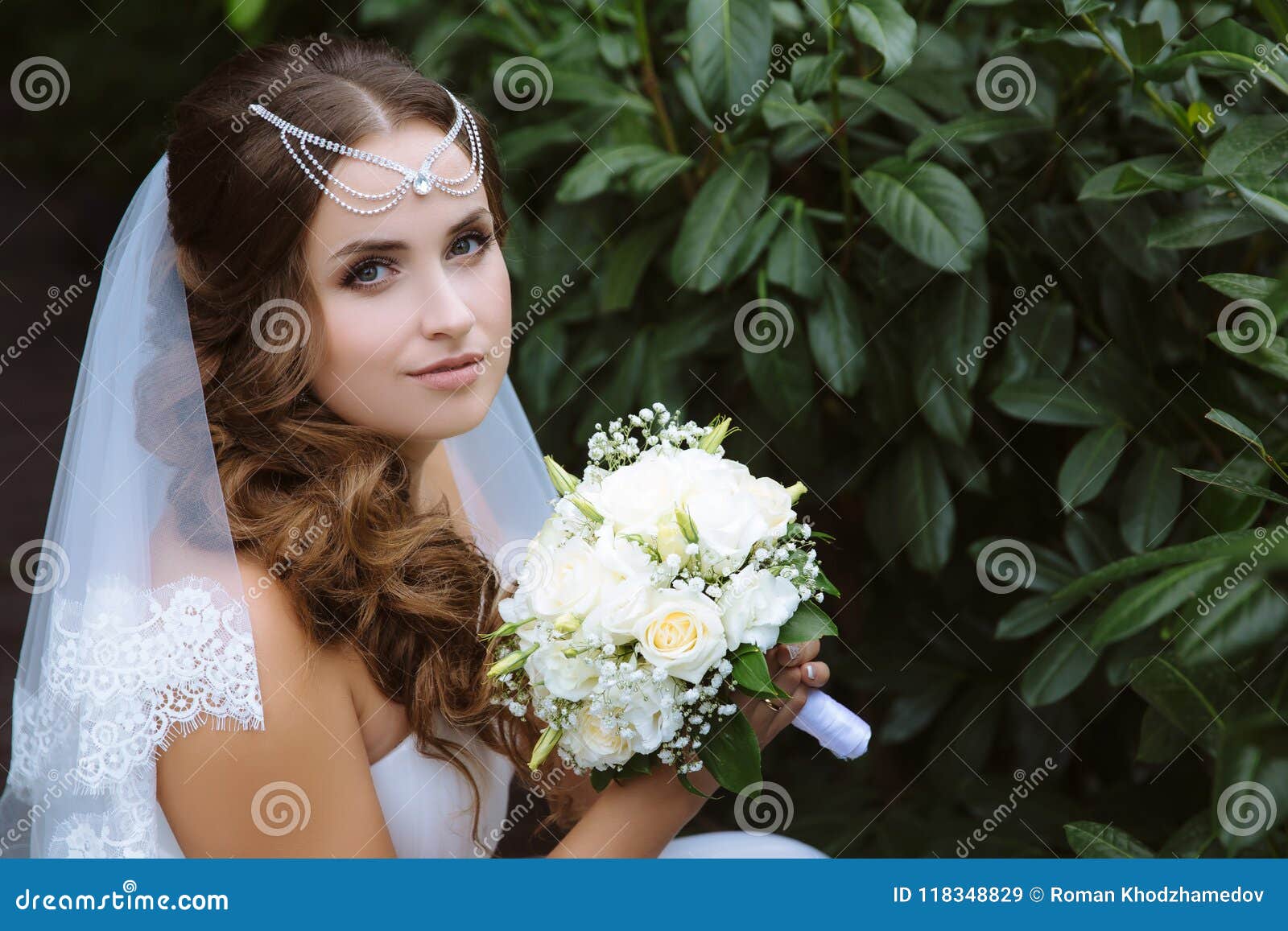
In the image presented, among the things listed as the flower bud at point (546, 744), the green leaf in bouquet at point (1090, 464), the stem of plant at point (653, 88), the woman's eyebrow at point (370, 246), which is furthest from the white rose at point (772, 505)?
the stem of plant at point (653, 88)

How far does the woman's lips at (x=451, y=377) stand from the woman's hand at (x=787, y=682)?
54cm

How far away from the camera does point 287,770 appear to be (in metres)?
1.50

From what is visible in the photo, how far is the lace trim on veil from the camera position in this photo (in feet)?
4.84

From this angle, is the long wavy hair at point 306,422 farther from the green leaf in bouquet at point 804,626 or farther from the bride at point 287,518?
the green leaf in bouquet at point 804,626

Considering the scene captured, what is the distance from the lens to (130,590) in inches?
60.9

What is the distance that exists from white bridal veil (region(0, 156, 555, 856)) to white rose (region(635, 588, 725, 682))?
51 centimetres

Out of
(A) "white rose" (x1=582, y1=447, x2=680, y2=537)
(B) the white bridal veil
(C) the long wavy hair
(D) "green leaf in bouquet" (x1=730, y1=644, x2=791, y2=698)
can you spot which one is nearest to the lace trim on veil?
(B) the white bridal veil

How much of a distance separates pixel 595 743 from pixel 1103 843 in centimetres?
83

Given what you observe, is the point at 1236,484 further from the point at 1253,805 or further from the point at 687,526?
the point at 687,526

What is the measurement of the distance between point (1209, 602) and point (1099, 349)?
65cm

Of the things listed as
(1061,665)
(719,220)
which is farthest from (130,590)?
(1061,665)

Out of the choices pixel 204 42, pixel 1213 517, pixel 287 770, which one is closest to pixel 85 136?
pixel 204 42

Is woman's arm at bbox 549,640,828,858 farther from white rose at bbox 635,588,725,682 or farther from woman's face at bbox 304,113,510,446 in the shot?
woman's face at bbox 304,113,510,446

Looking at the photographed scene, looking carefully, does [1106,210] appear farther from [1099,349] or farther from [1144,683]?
[1144,683]
